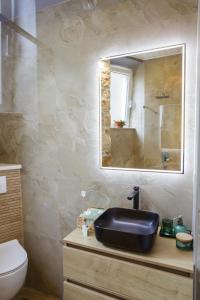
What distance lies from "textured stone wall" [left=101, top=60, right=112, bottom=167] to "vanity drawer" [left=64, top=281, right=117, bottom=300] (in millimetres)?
918

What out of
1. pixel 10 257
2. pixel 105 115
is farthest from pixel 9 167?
pixel 105 115

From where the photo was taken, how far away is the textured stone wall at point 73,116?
5.35 feet

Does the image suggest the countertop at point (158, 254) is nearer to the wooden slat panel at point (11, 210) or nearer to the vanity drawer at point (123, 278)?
the vanity drawer at point (123, 278)

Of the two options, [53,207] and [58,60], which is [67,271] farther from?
[58,60]

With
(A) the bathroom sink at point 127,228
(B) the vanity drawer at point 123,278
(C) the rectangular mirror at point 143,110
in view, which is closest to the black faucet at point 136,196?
(A) the bathroom sink at point 127,228

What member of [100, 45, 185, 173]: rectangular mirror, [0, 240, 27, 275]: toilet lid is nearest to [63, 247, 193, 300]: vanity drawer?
[0, 240, 27, 275]: toilet lid

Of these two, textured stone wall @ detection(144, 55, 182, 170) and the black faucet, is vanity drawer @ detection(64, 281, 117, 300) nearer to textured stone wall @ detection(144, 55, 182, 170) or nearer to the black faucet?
the black faucet

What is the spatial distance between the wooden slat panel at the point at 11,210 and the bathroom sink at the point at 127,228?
3.58ft

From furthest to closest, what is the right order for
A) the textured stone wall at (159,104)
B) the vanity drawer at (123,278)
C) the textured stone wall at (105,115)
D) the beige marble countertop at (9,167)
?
the beige marble countertop at (9,167) < the textured stone wall at (105,115) < the textured stone wall at (159,104) < the vanity drawer at (123,278)

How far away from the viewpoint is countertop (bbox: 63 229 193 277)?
1266mm

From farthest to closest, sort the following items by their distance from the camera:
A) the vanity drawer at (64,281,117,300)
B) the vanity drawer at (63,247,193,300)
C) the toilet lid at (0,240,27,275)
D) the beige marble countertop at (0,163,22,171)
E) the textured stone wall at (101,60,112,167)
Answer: the beige marble countertop at (0,163,22,171)
the textured stone wall at (101,60,112,167)
the toilet lid at (0,240,27,275)
the vanity drawer at (64,281,117,300)
the vanity drawer at (63,247,193,300)

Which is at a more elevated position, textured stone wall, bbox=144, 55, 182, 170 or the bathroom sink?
textured stone wall, bbox=144, 55, 182, 170

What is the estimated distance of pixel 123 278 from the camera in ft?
4.58

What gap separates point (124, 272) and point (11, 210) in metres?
1.39
